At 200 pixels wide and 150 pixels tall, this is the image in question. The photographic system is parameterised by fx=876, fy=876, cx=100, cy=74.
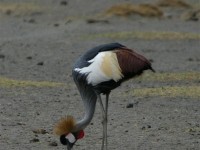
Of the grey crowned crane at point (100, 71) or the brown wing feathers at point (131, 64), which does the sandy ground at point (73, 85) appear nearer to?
the grey crowned crane at point (100, 71)

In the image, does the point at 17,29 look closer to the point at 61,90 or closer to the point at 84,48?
the point at 84,48

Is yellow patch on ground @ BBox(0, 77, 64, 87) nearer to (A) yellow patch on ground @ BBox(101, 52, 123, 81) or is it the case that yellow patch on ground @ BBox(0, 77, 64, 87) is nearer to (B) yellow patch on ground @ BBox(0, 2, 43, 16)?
(A) yellow patch on ground @ BBox(101, 52, 123, 81)

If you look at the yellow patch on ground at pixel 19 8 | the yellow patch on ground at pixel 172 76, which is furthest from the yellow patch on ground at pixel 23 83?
the yellow patch on ground at pixel 19 8

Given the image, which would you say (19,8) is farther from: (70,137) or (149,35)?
(70,137)

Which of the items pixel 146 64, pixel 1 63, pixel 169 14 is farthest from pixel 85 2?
pixel 146 64

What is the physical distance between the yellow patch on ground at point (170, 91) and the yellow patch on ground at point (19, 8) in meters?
13.7

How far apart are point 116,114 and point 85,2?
18.1 meters

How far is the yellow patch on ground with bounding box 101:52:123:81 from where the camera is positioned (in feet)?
28.7

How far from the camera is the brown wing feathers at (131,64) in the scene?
8820 millimetres

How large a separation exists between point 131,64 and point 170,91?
4.32m

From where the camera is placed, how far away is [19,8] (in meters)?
27.4

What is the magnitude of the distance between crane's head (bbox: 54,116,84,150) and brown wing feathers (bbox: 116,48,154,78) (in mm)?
777

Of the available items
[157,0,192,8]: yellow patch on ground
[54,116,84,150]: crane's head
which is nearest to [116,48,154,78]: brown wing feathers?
[54,116,84,150]: crane's head

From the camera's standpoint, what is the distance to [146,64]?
8859 mm
